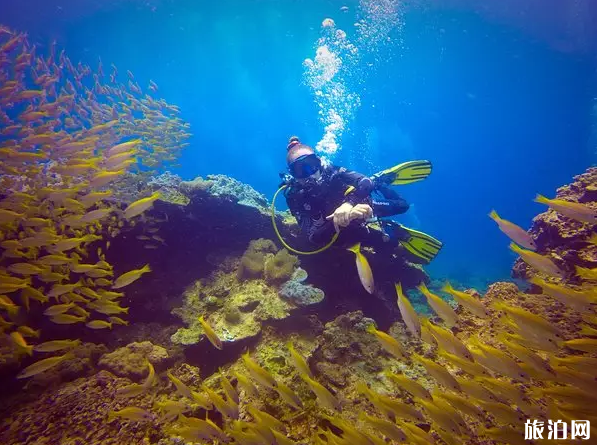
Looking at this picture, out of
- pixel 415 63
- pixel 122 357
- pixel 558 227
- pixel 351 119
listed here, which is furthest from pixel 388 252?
pixel 351 119

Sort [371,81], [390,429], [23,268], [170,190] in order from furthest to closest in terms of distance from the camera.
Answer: [371,81]
[170,190]
[23,268]
[390,429]

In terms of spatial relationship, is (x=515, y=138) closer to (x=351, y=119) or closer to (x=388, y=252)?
(x=351, y=119)

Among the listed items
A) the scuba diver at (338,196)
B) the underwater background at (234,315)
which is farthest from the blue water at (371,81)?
the scuba diver at (338,196)

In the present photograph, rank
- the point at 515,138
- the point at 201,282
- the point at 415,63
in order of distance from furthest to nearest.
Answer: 1. the point at 515,138
2. the point at 415,63
3. the point at 201,282

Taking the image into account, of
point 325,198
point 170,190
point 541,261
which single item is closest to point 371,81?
point 170,190

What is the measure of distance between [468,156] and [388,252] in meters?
119

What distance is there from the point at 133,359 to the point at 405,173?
5.70 meters

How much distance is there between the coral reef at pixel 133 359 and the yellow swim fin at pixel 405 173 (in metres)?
4.96

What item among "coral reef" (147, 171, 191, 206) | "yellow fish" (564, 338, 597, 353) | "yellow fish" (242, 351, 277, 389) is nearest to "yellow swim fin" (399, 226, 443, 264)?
"yellow fish" (564, 338, 597, 353)

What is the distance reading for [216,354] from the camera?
546cm

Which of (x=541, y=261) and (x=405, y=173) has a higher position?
(x=405, y=173)

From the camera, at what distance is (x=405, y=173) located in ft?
17.9

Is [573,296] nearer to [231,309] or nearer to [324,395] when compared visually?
[324,395]

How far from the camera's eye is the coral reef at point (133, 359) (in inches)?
182
